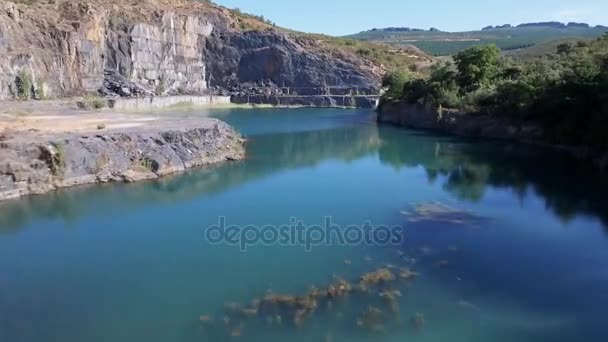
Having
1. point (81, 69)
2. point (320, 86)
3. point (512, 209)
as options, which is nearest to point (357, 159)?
point (512, 209)

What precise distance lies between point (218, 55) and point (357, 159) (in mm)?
52525

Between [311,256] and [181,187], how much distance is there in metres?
10.6

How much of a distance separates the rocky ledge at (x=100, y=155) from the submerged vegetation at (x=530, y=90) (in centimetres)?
1873

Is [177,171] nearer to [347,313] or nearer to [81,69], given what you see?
[347,313]

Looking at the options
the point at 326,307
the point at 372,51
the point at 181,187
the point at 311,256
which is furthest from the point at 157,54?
the point at 326,307

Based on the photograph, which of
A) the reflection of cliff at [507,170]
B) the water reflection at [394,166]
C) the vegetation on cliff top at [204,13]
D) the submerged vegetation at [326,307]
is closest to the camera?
the submerged vegetation at [326,307]

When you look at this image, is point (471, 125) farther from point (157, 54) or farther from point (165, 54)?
point (165, 54)

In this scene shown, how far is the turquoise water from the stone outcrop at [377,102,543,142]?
29.8ft

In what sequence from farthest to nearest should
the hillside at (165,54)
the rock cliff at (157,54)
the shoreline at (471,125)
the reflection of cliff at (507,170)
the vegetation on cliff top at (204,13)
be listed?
the vegetation on cliff top at (204,13) < the hillside at (165,54) < the rock cliff at (157,54) < the shoreline at (471,125) < the reflection of cliff at (507,170)

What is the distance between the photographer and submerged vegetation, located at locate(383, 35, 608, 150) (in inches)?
1222

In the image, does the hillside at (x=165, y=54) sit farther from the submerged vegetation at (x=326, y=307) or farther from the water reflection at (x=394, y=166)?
the submerged vegetation at (x=326, y=307)

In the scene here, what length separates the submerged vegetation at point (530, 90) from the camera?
3103 centimetres

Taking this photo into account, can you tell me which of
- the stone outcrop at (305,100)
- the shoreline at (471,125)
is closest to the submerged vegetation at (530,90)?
the shoreline at (471,125)

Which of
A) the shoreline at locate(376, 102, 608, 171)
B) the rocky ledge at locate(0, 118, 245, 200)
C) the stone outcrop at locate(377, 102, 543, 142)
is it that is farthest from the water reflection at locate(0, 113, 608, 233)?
the stone outcrop at locate(377, 102, 543, 142)
